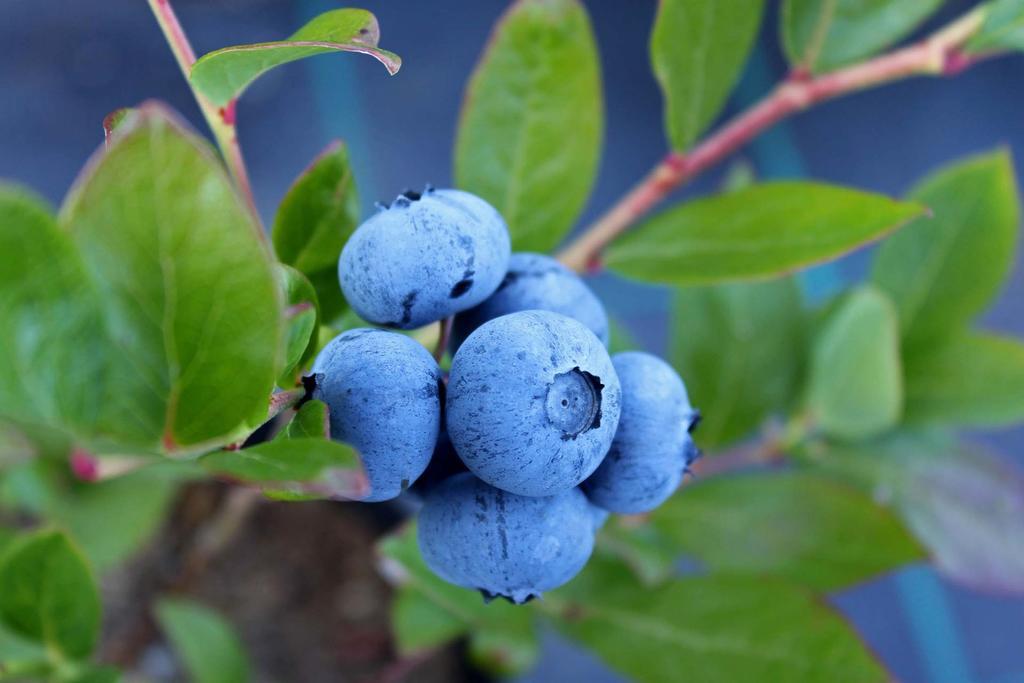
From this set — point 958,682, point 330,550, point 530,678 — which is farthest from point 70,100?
point 958,682

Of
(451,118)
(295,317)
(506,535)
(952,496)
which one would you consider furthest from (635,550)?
(451,118)

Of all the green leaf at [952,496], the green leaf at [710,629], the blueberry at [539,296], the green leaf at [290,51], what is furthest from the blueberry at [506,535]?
the green leaf at [952,496]

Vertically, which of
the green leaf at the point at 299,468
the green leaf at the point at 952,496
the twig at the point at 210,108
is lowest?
the green leaf at the point at 952,496

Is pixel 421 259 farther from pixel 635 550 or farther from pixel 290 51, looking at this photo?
pixel 635 550

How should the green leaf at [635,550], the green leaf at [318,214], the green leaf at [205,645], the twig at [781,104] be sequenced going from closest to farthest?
the green leaf at [318,214]
the twig at [781,104]
the green leaf at [635,550]
the green leaf at [205,645]

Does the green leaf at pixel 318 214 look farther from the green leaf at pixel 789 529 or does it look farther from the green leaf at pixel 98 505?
the green leaf at pixel 98 505

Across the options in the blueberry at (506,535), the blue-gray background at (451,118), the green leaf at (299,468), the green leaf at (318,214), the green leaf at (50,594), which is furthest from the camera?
the blue-gray background at (451,118)
